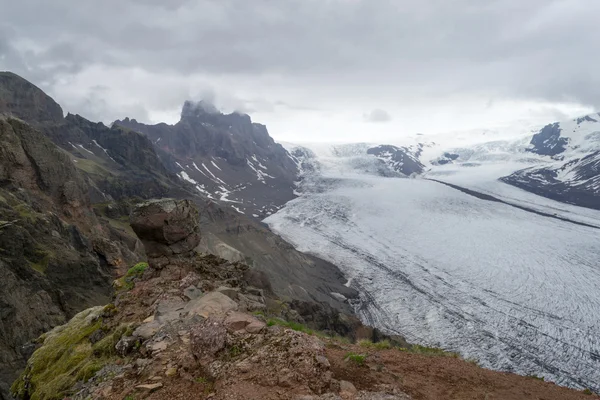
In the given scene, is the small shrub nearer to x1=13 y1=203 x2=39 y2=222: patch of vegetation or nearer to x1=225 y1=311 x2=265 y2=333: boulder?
x1=225 y1=311 x2=265 y2=333: boulder

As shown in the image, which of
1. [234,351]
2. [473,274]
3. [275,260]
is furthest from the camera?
[275,260]

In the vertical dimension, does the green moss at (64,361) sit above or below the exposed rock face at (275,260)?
above

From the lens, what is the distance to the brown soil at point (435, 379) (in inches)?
316

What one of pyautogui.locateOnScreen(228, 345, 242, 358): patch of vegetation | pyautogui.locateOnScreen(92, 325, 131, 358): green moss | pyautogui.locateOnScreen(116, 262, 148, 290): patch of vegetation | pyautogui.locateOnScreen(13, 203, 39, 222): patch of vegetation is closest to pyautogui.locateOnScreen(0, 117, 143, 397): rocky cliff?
pyautogui.locateOnScreen(13, 203, 39, 222): patch of vegetation

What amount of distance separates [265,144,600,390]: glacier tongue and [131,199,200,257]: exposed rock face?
40690mm

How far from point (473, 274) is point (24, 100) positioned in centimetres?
11582

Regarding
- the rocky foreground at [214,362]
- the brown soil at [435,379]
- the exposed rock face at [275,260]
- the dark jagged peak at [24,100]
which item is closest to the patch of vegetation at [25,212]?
the rocky foreground at [214,362]

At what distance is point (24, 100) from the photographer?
9819 centimetres

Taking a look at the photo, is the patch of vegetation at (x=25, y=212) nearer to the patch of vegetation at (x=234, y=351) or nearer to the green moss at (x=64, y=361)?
the green moss at (x=64, y=361)

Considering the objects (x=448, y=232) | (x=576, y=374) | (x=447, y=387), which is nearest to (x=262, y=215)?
(x=448, y=232)

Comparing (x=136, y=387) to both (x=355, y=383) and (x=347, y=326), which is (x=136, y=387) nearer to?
(x=355, y=383)

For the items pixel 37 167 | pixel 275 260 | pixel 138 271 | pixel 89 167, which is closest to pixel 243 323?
pixel 138 271

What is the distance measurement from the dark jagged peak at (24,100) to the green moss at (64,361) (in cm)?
10371

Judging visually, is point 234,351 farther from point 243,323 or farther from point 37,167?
point 37,167
